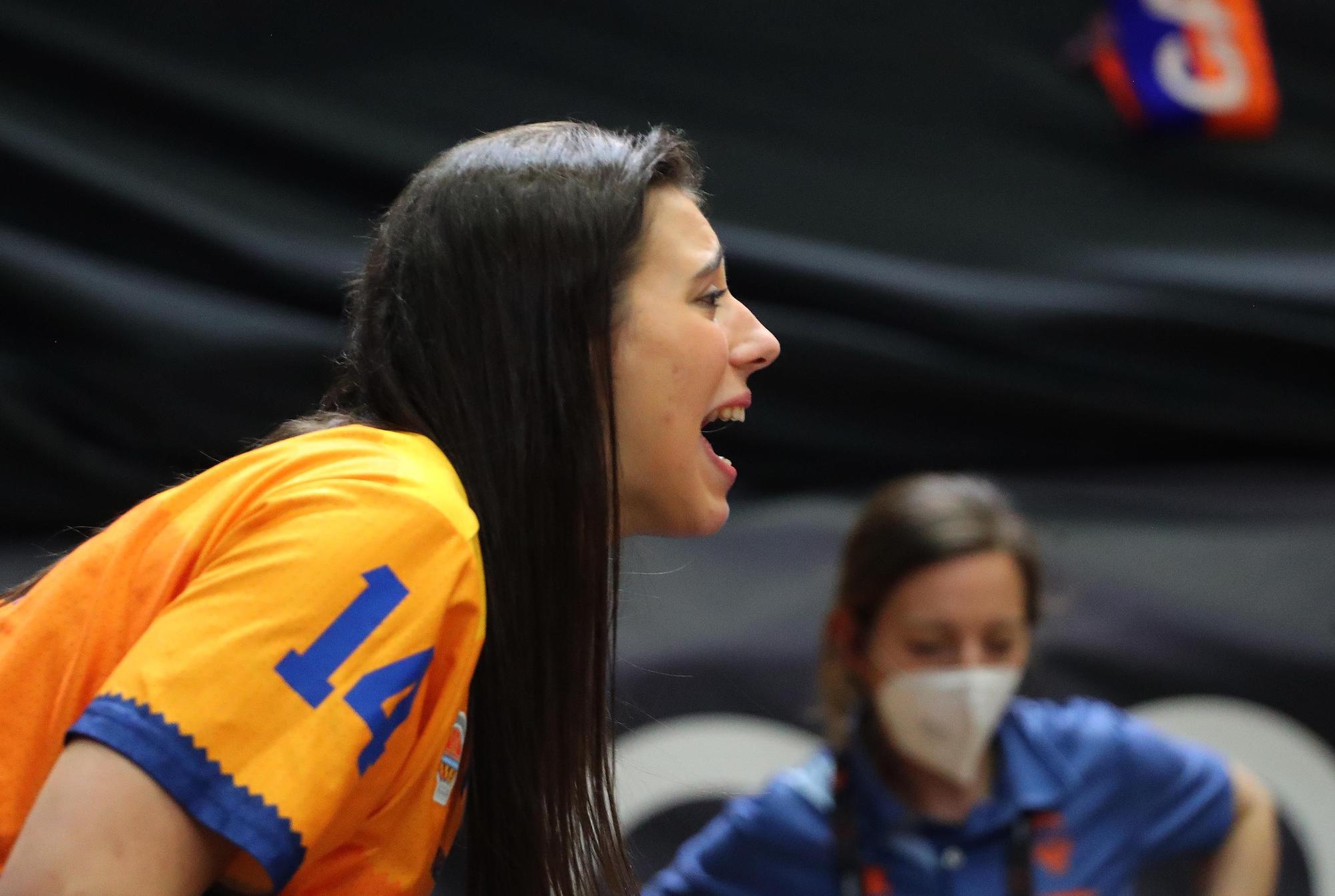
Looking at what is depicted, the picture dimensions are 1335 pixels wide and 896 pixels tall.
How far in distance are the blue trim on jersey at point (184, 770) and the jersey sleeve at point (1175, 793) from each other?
1.60m

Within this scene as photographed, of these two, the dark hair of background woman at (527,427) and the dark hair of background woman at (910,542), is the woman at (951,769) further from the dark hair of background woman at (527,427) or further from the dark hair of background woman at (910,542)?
the dark hair of background woman at (527,427)

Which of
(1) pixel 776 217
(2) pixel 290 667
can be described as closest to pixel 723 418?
(2) pixel 290 667

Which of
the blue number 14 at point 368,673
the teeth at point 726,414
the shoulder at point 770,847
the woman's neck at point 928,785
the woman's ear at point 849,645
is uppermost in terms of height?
the teeth at point 726,414

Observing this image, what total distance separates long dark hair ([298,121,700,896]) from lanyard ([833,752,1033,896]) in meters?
0.90

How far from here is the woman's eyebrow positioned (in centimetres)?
118

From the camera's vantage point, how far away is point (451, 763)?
3.33 feet

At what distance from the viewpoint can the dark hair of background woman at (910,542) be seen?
2.08m

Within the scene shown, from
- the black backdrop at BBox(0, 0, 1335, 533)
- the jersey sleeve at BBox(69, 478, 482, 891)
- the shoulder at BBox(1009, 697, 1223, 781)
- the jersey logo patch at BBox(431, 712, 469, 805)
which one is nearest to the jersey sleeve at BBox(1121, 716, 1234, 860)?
the shoulder at BBox(1009, 697, 1223, 781)

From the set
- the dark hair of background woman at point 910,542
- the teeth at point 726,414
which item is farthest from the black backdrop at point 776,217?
the teeth at point 726,414

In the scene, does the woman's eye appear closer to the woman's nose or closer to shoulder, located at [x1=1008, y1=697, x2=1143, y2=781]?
the woman's nose

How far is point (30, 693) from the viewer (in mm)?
945

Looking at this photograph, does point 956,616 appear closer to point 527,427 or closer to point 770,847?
point 770,847

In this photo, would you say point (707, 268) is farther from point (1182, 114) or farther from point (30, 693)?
point (1182, 114)

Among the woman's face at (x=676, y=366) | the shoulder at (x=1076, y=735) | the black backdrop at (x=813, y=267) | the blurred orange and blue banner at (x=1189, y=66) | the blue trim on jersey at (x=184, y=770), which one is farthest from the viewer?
the blurred orange and blue banner at (x=1189, y=66)
